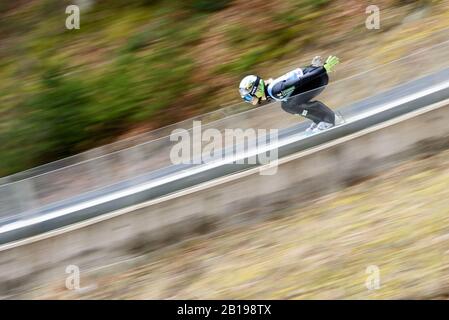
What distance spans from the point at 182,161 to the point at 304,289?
3.28m

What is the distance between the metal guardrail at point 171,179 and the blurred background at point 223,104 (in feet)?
0.74

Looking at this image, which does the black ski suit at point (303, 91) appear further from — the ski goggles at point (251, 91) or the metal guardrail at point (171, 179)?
the metal guardrail at point (171, 179)

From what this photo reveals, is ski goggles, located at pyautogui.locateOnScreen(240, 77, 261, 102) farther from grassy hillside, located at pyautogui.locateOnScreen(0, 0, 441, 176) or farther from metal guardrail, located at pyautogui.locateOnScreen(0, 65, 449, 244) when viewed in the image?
grassy hillside, located at pyautogui.locateOnScreen(0, 0, 441, 176)

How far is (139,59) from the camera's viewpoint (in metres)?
19.6

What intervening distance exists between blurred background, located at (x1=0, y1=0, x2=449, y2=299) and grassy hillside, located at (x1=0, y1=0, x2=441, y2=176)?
0.10 feet

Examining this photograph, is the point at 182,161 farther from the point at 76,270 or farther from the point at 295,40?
the point at 295,40

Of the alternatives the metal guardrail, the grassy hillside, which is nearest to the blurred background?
the grassy hillside

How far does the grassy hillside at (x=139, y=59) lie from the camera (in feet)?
59.8

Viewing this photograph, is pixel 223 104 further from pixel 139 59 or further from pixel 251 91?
pixel 251 91

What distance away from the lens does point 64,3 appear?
70.6ft

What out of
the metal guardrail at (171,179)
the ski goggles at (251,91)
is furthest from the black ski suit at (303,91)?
the metal guardrail at (171,179)

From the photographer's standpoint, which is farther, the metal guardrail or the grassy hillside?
the grassy hillside

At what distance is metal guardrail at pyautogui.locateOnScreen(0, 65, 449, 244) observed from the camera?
13.8 m
